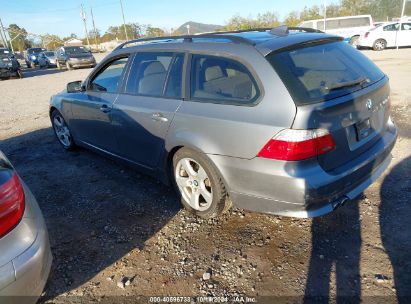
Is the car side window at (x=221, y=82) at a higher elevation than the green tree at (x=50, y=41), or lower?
lower

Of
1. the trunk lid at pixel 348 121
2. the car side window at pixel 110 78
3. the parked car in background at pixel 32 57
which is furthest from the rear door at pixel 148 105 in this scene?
the parked car in background at pixel 32 57

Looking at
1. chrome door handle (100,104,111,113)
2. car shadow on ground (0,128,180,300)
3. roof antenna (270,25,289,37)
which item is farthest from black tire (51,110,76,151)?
roof antenna (270,25,289,37)

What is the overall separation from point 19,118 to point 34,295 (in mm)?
7765

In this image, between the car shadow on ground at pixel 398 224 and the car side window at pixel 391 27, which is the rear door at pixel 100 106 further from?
the car side window at pixel 391 27

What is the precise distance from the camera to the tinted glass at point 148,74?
339 centimetres

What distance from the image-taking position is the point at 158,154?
3430 millimetres

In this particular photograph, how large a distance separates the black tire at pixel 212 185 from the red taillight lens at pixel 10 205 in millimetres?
1449

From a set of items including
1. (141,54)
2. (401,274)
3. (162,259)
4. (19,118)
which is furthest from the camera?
(19,118)

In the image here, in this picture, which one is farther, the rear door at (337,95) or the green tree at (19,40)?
the green tree at (19,40)

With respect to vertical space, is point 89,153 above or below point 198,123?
below

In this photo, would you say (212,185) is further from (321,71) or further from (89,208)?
(89,208)

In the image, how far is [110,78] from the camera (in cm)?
414

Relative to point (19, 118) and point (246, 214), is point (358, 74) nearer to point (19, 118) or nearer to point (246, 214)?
point (246, 214)

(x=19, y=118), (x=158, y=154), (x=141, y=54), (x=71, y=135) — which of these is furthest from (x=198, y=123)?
(x=19, y=118)
